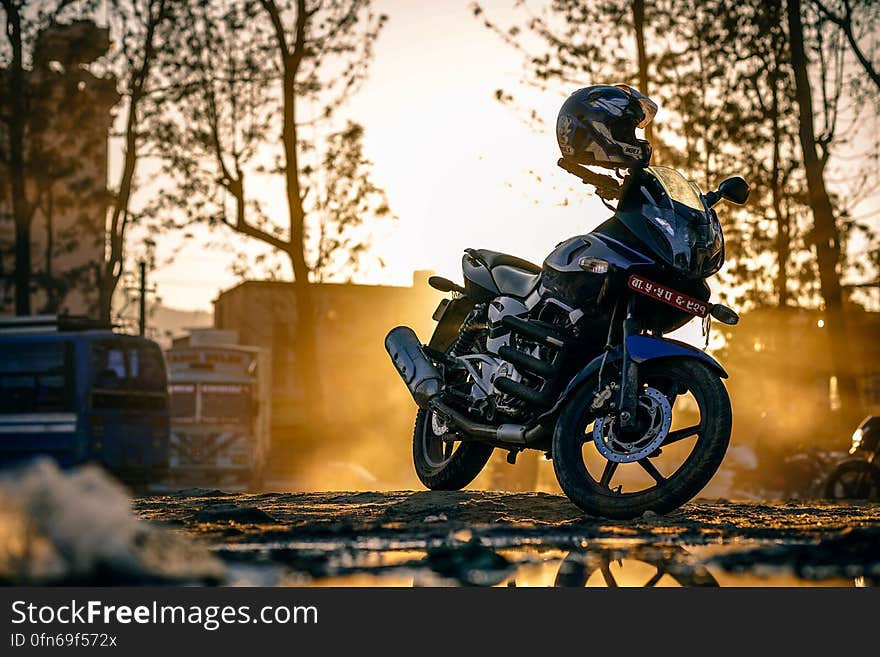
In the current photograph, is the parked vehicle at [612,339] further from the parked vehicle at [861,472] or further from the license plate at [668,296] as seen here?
the parked vehicle at [861,472]

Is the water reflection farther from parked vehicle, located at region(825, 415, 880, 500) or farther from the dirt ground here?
parked vehicle, located at region(825, 415, 880, 500)

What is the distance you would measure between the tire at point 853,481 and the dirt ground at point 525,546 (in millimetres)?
7487

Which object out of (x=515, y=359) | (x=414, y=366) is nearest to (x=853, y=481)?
(x=414, y=366)

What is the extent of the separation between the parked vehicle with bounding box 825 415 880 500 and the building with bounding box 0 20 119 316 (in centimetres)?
1954

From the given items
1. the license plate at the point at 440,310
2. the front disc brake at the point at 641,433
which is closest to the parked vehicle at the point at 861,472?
the license plate at the point at 440,310

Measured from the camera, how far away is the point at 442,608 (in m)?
3.27

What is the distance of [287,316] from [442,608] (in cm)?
6450

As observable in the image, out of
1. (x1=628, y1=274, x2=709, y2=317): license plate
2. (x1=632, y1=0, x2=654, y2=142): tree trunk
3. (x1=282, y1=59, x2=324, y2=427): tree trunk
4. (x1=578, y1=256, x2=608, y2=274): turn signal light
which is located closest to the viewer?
(x1=628, y1=274, x2=709, y2=317): license plate

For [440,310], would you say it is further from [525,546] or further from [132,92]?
[132,92]

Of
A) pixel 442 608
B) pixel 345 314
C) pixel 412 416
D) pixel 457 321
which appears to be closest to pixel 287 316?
pixel 345 314

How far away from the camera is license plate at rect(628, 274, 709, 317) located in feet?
19.8

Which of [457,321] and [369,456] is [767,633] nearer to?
[457,321]

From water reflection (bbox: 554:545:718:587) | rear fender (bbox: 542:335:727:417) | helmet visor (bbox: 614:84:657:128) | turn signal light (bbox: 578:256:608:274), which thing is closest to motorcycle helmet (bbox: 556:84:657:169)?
helmet visor (bbox: 614:84:657:128)

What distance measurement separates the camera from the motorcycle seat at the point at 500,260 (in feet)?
24.8
